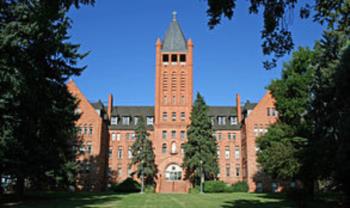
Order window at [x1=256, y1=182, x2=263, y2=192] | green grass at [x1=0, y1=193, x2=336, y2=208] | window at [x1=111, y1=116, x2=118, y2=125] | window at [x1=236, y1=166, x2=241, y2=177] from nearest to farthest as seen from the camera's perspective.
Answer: green grass at [x1=0, y1=193, x2=336, y2=208] → window at [x1=256, y1=182, x2=263, y2=192] → window at [x1=236, y1=166, x2=241, y2=177] → window at [x1=111, y1=116, x2=118, y2=125]

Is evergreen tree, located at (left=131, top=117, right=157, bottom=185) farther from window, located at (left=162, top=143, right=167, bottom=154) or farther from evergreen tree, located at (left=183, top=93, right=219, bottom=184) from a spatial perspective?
evergreen tree, located at (left=183, top=93, right=219, bottom=184)

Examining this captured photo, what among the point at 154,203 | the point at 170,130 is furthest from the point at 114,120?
the point at 154,203

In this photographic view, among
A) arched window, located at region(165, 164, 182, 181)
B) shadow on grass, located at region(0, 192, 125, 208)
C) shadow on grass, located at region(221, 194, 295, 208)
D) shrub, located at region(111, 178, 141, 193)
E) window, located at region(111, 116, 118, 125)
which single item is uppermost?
window, located at region(111, 116, 118, 125)

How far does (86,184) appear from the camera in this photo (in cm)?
5831

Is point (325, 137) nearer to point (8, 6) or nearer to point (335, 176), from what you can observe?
point (335, 176)

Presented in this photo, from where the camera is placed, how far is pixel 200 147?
52.2m

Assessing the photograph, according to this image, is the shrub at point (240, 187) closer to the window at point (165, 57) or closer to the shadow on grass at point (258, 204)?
the shadow on grass at point (258, 204)

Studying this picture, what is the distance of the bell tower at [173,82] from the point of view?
6119cm

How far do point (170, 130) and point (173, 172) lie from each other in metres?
6.69

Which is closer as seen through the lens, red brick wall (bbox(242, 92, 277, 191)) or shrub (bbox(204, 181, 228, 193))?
shrub (bbox(204, 181, 228, 193))

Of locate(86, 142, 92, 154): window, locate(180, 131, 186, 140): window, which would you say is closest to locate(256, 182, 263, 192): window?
locate(180, 131, 186, 140): window

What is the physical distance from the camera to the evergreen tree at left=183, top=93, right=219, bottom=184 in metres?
51.6

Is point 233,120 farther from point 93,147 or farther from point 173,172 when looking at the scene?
point 93,147

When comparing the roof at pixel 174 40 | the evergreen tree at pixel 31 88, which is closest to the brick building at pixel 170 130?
the roof at pixel 174 40
